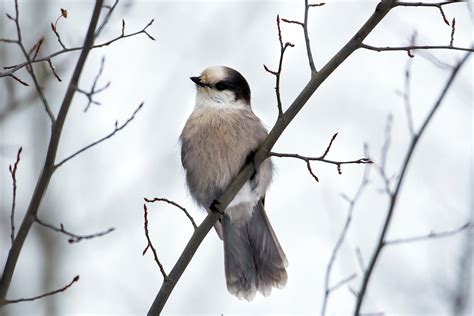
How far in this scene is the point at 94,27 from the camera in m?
3.04

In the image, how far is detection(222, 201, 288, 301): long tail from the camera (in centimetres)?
548

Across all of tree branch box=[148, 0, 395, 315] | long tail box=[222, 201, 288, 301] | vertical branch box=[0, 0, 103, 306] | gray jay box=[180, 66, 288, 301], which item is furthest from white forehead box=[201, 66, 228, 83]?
vertical branch box=[0, 0, 103, 306]

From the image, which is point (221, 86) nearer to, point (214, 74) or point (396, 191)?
point (214, 74)

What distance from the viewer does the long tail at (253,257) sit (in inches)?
216

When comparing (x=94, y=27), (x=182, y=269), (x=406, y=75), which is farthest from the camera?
(x=406, y=75)

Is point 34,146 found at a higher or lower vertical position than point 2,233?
higher

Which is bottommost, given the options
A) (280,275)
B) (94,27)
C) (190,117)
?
(280,275)

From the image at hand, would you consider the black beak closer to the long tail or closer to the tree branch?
the long tail

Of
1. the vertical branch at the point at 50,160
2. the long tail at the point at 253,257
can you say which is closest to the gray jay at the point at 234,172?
the long tail at the point at 253,257

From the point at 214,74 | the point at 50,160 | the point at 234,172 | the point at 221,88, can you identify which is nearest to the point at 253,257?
the point at 234,172

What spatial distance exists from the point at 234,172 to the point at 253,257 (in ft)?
2.89

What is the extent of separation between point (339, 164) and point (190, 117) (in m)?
1.89

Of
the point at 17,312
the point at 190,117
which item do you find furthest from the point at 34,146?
the point at 190,117

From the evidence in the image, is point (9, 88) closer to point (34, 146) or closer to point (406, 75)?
point (406, 75)
